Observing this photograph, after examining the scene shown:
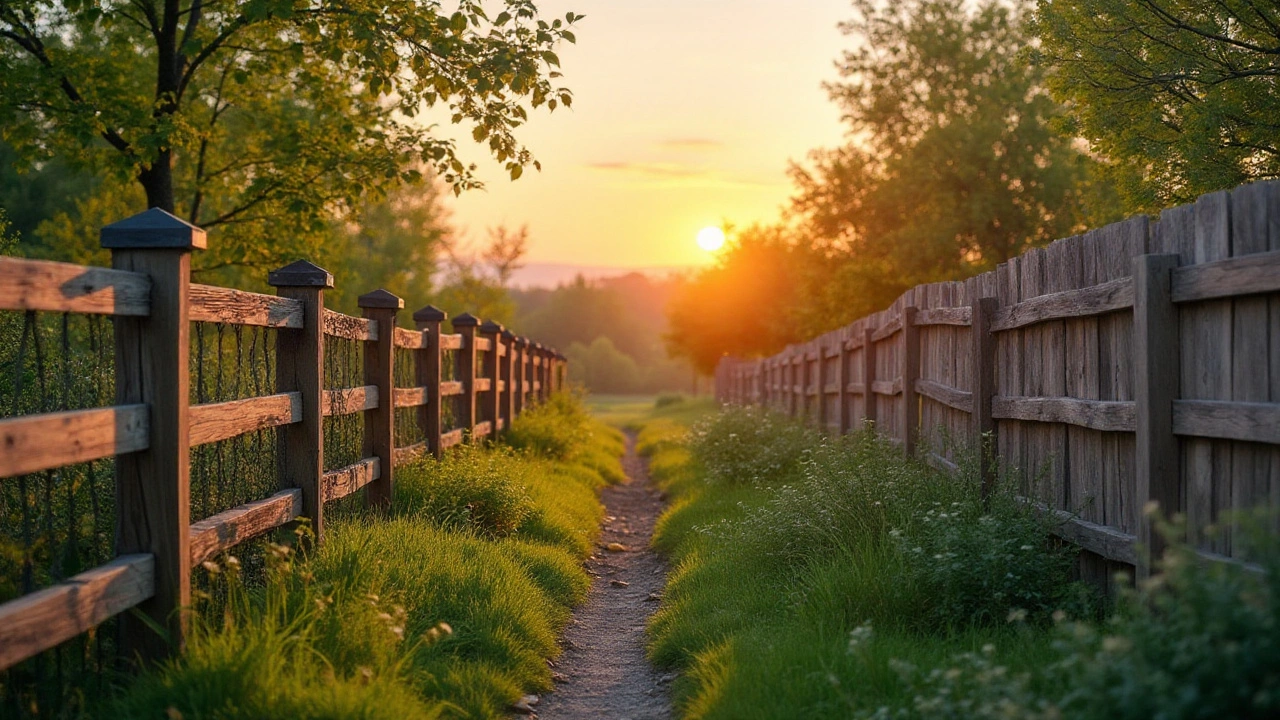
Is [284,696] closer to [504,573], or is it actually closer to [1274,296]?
[504,573]

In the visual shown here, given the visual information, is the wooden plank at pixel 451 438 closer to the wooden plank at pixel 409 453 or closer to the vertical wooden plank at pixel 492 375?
the wooden plank at pixel 409 453

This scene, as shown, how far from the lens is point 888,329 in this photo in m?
10.2

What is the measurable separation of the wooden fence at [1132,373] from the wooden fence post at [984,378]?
10 mm

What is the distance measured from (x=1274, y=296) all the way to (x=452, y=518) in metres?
5.64

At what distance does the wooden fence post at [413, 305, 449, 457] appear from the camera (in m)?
9.59

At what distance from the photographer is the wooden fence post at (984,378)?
6.69m

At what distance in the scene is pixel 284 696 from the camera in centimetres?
384

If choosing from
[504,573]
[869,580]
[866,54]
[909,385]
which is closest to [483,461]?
[504,573]

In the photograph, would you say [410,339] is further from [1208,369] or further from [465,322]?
[1208,369]

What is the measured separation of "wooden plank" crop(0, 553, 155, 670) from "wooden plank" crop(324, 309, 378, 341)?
238cm

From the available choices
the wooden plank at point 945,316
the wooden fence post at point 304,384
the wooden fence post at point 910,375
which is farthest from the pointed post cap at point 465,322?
the wooden fence post at point 304,384

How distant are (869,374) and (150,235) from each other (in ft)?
27.0

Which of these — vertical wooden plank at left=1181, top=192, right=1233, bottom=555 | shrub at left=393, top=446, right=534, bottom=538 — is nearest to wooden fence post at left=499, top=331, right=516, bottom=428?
shrub at left=393, top=446, right=534, bottom=538

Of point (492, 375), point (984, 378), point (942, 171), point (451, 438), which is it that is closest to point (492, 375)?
point (492, 375)
